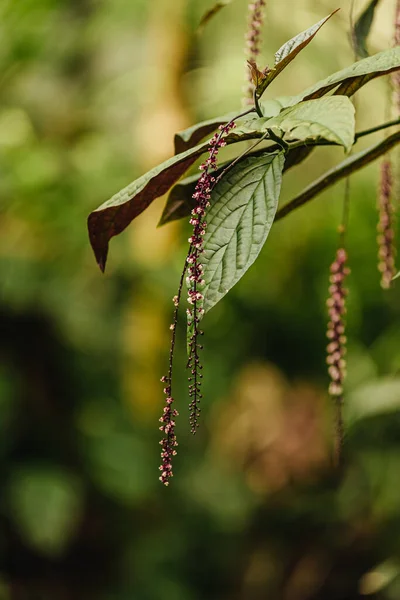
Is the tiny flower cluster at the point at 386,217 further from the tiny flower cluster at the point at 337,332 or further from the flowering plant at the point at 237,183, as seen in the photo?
the flowering plant at the point at 237,183

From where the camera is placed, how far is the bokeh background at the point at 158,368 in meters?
1.97

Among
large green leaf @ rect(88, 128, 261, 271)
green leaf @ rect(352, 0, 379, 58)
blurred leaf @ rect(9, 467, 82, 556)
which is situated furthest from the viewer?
blurred leaf @ rect(9, 467, 82, 556)

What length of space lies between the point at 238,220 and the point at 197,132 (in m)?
0.13

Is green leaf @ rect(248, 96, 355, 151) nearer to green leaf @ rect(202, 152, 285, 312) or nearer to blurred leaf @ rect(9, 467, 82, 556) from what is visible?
green leaf @ rect(202, 152, 285, 312)

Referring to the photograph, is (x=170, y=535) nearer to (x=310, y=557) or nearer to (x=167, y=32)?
(x=310, y=557)

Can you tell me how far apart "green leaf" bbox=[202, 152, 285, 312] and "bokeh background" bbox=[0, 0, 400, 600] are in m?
1.32

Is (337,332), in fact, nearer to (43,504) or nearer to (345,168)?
(345,168)

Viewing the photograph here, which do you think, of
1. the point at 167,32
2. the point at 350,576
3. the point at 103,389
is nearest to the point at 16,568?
the point at 103,389

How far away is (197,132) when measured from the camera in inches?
22.7

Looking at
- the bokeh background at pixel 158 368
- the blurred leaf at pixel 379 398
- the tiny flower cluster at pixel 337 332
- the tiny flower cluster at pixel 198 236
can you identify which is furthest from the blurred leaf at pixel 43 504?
the tiny flower cluster at pixel 198 236

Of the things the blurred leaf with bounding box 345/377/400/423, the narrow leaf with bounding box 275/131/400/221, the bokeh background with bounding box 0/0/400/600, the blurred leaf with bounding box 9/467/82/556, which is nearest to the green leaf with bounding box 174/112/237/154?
the narrow leaf with bounding box 275/131/400/221

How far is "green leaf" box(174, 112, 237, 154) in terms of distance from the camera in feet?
1.75

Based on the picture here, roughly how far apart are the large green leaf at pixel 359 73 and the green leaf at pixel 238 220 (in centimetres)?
5

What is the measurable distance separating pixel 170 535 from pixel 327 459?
66 centimetres
